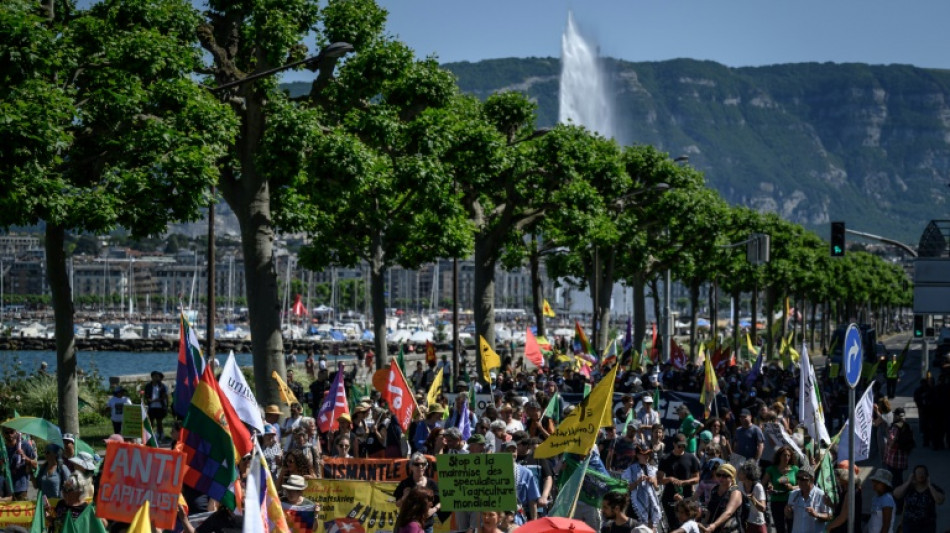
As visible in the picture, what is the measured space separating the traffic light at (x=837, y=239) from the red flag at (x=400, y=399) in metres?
17.3

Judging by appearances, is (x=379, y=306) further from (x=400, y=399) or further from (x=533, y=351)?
(x=400, y=399)

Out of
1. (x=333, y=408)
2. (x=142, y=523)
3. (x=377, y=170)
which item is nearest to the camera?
(x=142, y=523)

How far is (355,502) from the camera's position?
44.0 feet

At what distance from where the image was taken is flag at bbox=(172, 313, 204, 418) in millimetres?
14578

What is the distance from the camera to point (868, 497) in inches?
782

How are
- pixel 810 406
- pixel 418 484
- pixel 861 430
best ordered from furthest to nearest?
pixel 810 406 → pixel 861 430 → pixel 418 484

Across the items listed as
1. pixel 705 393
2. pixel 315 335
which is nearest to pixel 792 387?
pixel 705 393

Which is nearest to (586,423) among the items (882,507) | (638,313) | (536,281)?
(882,507)

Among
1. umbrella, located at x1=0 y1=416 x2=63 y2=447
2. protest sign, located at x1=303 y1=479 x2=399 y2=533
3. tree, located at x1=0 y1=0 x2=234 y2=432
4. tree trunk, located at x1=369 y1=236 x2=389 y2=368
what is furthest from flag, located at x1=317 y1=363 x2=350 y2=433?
tree trunk, located at x1=369 y1=236 x2=389 y2=368

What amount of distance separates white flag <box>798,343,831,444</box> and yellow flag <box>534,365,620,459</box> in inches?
191

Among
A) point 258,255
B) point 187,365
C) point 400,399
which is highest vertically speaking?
point 258,255

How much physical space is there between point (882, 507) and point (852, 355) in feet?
4.72

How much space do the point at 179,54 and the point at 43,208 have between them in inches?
147

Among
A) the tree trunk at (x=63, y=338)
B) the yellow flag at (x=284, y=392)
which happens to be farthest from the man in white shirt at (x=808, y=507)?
the tree trunk at (x=63, y=338)
